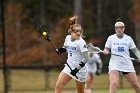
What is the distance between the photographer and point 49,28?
57.2m

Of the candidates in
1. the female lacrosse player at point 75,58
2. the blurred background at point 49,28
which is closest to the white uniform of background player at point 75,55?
the female lacrosse player at point 75,58

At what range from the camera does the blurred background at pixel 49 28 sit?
135ft

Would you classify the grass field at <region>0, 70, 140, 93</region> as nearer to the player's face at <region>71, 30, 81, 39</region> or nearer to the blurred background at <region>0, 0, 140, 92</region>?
the blurred background at <region>0, 0, 140, 92</region>

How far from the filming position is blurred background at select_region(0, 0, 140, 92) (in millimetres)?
41016

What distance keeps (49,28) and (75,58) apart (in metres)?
41.0

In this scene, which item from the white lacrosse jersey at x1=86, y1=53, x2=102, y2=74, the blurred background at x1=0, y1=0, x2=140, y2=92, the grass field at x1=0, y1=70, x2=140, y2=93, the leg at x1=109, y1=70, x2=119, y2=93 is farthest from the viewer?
the blurred background at x1=0, y1=0, x2=140, y2=92

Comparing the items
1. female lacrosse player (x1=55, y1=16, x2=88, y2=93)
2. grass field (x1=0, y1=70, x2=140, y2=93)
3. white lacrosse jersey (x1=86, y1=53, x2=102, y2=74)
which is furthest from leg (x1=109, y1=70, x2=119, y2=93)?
grass field (x1=0, y1=70, x2=140, y2=93)

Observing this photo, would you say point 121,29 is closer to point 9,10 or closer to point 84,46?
point 84,46

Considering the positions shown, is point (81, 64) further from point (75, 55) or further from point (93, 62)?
point (93, 62)

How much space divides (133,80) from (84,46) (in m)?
1.62

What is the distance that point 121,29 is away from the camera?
1673cm

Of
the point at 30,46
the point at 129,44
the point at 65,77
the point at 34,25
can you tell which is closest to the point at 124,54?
the point at 129,44

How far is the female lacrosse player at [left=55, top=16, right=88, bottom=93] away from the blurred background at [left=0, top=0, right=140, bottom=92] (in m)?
18.9

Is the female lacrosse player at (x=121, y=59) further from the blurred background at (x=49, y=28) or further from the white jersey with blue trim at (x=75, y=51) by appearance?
the blurred background at (x=49, y=28)
